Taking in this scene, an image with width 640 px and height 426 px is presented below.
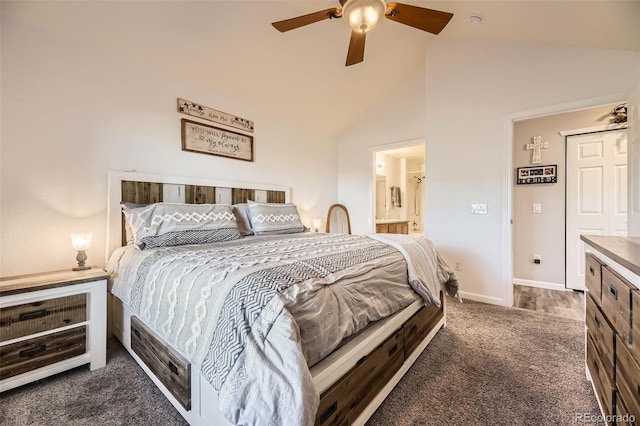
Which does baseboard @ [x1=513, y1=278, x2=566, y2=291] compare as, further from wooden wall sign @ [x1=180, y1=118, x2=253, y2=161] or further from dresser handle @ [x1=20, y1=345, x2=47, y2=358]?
→ dresser handle @ [x1=20, y1=345, x2=47, y2=358]

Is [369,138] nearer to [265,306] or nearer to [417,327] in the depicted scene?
[417,327]

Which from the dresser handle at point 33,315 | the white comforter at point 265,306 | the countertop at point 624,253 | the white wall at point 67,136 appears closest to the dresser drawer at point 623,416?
the countertop at point 624,253

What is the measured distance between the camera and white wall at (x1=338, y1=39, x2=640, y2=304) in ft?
8.69

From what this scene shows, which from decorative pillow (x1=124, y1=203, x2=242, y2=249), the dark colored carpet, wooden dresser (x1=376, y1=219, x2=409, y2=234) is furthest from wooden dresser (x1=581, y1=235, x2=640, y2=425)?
wooden dresser (x1=376, y1=219, x2=409, y2=234)

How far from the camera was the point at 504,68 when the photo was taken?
9.87ft

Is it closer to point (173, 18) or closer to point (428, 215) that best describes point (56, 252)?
point (173, 18)

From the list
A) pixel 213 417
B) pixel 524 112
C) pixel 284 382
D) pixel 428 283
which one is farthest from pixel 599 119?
pixel 213 417

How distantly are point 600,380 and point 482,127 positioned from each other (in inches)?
101

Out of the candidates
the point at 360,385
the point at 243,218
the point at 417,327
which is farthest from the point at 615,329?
the point at 243,218

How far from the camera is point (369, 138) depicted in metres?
4.50

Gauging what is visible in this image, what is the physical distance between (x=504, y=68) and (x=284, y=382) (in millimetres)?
3677

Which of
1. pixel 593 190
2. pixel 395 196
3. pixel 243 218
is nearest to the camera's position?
pixel 243 218

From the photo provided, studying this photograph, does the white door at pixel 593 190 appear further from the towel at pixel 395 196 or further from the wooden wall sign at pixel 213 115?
the wooden wall sign at pixel 213 115

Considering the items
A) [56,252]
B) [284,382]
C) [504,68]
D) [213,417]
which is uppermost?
[504,68]
